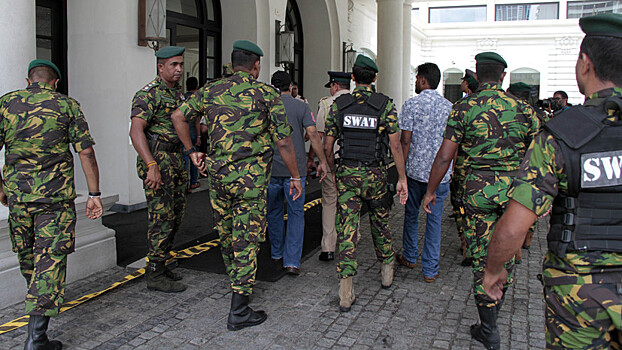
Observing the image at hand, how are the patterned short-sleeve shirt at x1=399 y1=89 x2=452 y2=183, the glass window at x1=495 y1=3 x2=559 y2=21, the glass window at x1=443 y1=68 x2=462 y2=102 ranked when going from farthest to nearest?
the glass window at x1=443 y1=68 x2=462 y2=102, the glass window at x1=495 y1=3 x2=559 y2=21, the patterned short-sleeve shirt at x1=399 y1=89 x2=452 y2=183

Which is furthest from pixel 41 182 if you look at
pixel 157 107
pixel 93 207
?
pixel 157 107

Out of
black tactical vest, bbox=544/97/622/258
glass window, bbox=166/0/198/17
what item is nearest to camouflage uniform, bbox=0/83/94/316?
black tactical vest, bbox=544/97/622/258

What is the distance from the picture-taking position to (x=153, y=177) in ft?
13.6

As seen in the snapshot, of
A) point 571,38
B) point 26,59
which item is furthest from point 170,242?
point 571,38

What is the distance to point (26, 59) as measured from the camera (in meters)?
4.30

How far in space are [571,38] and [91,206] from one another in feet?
94.6

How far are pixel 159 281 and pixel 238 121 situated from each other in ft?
5.41

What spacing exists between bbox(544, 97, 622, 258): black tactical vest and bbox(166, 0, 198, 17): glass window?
26.5ft

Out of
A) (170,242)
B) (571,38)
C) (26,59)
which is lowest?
(170,242)

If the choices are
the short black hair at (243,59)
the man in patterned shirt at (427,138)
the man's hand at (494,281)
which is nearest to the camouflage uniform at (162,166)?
the short black hair at (243,59)

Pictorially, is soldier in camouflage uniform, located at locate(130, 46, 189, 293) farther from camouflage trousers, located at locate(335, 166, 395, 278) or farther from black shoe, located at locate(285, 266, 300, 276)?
camouflage trousers, located at locate(335, 166, 395, 278)

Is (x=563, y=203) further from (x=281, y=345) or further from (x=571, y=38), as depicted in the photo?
(x=571, y=38)

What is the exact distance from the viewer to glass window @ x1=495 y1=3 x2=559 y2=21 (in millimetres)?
29312

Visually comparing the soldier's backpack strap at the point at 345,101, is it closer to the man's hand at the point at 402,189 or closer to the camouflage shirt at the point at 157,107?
the man's hand at the point at 402,189
